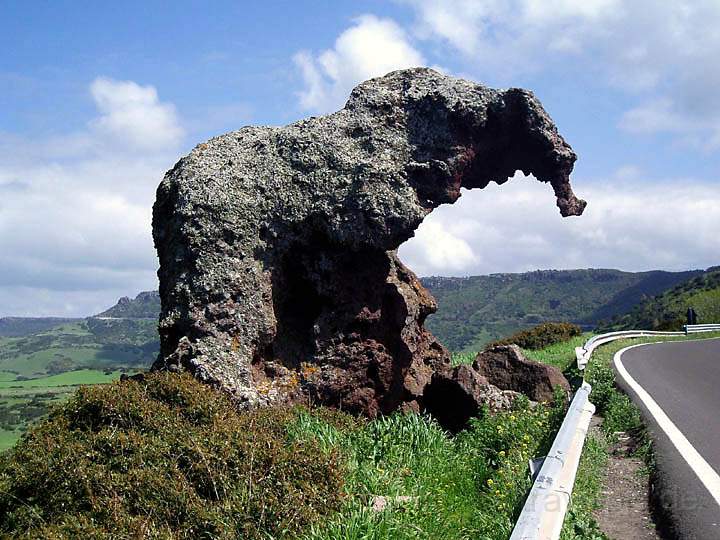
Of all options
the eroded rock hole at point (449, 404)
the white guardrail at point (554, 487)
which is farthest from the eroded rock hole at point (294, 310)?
the white guardrail at point (554, 487)

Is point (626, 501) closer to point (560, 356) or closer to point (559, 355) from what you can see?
point (560, 356)

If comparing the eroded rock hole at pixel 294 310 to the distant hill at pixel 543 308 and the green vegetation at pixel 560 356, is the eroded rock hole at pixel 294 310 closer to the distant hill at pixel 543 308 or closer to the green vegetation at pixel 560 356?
the green vegetation at pixel 560 356

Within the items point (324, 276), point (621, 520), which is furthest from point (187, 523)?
point (324, 276)

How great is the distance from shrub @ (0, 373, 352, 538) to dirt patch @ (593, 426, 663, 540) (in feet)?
7.50

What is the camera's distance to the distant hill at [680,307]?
49.8 metres

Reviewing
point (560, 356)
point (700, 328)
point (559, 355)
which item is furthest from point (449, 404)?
point (700, 328)

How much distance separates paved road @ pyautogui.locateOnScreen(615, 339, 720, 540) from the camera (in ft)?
Result: 18.4

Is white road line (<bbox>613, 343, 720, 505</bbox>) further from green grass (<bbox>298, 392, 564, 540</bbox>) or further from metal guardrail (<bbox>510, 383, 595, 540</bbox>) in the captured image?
metal guardrail (<bbox>510, 383, 595, 540</bbox>)

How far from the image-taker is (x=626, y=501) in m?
6.38

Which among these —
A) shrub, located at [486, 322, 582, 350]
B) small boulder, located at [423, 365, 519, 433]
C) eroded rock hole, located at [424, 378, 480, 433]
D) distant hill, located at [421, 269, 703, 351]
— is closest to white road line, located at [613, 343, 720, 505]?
small boulder, located at [423, 365, 519, 433]

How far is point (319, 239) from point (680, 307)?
62857 mm

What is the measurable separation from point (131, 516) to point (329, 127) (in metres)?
6.40

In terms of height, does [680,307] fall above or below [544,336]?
above

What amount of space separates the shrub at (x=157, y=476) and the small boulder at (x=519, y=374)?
17.2 ft
